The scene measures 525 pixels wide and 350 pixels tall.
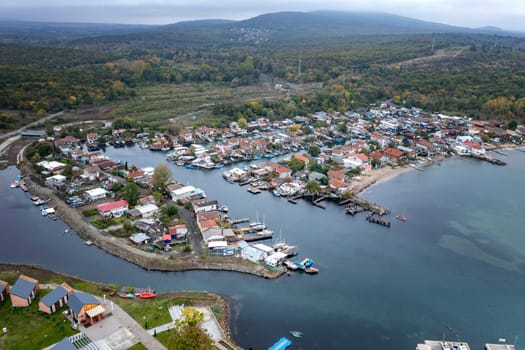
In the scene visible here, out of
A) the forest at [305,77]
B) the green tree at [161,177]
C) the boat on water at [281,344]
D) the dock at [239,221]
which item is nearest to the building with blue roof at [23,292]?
the boat on water at [281,344]

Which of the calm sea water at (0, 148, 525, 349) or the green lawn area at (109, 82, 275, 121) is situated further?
the green lawn area at (109, 82, 275, 121)

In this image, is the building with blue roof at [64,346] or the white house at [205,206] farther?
the white house at [205,206]

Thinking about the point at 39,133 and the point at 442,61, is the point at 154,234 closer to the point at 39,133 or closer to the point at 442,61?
the point at 39,133

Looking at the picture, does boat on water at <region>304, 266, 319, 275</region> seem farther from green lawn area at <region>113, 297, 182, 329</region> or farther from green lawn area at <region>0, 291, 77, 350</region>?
green lawn area at <region>0, 291, 77, 350</region>

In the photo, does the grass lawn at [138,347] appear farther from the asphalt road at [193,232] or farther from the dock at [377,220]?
the dock at [377,220]

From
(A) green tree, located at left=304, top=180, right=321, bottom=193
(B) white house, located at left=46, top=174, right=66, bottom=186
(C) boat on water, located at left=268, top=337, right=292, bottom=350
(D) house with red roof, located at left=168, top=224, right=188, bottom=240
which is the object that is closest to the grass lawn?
(C) boat on water, located at left=268, top=337, right=292, bottom=350

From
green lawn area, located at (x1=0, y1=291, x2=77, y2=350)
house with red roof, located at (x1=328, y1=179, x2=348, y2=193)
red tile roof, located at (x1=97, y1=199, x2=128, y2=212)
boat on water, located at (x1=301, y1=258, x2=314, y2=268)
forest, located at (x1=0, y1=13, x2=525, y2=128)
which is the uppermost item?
forest, located at (x1=0, y1=13, x2=525, y2=128)

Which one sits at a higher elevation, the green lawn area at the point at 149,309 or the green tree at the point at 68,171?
the green tree at the point at 68,171
